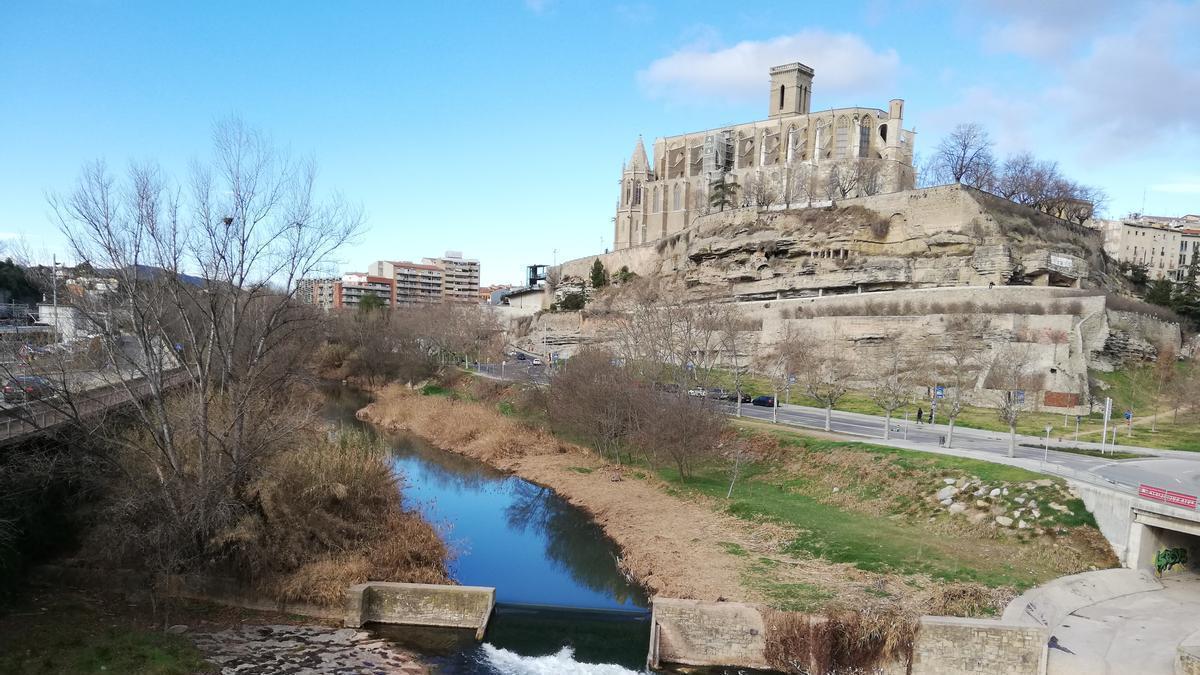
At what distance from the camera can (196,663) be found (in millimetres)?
12344

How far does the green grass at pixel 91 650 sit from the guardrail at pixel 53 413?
3850mm

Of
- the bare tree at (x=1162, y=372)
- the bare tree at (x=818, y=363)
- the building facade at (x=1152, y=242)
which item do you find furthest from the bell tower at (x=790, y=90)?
the bare tree at (x=1162, y=372)

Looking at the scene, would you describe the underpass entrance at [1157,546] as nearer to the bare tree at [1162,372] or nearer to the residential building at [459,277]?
the bare tree at [1162,372]

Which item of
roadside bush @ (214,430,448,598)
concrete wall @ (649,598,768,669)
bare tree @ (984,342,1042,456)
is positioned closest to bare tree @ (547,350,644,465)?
roadside bush @ (214,430,448,598)

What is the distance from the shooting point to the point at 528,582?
1881cm

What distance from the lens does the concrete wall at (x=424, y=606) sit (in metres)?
15.1

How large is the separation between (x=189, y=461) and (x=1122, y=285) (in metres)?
63.9

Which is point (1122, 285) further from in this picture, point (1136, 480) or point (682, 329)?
point (1136, 480)

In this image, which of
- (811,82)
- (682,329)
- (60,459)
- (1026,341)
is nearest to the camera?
(60,459)

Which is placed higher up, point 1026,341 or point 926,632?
point 1026,341

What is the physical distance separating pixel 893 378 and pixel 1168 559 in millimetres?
24937

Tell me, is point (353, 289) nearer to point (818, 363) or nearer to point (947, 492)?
point (818, 363)

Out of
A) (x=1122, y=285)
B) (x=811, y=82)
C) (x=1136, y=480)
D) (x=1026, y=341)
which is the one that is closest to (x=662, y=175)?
(x=811, y=82)

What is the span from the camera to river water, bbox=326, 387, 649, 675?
Result: 551 inches
